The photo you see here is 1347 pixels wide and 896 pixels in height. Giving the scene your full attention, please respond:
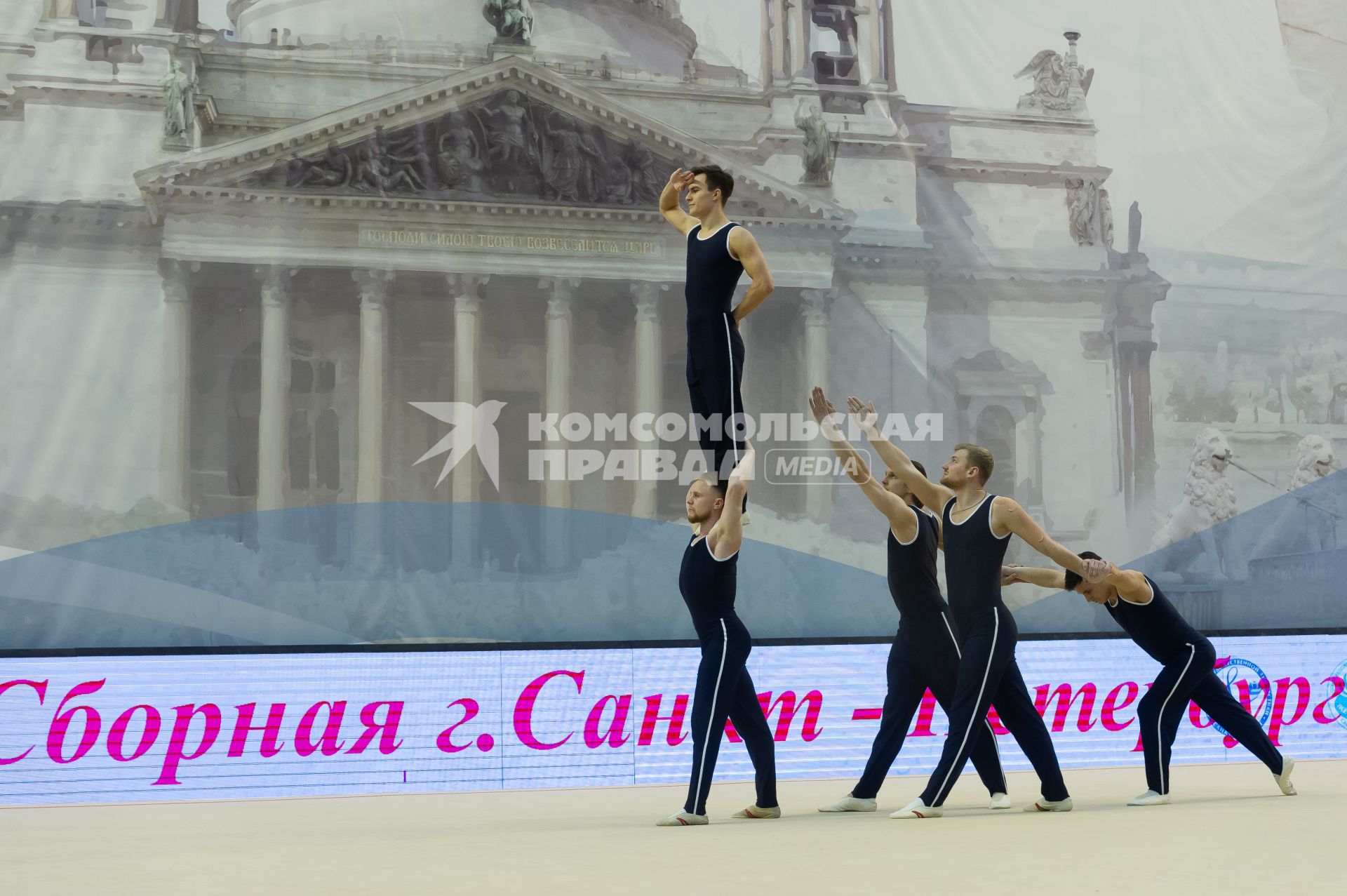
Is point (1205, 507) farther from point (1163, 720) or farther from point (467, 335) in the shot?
point (1163, 720)

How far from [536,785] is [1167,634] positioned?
4028 mm

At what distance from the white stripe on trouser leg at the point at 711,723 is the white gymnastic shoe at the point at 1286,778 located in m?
2.92

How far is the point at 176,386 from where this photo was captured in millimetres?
13430

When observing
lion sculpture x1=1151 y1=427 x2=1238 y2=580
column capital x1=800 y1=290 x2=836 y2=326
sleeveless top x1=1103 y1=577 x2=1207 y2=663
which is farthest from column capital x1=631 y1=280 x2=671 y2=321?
sleeveless top x1=1103 y1=577 x2=1207 y2=663

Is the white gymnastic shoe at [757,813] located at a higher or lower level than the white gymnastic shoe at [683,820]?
lower

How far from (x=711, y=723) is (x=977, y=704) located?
3.62ft

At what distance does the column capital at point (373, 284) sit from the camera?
1394 cm

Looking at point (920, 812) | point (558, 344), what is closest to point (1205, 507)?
point (558, 344)

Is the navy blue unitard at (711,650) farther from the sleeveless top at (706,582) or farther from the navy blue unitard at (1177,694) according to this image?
the navy blue unitard at (1177,694)

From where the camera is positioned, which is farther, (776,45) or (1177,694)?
(776,45)

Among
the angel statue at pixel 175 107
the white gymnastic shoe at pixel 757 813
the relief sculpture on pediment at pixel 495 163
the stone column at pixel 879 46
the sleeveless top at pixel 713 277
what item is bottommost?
the white gymnastic shoe at pixel 757 813

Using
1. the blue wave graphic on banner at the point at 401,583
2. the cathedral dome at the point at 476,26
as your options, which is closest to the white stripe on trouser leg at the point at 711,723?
the blue wave graphic on banner at the point at 401,583

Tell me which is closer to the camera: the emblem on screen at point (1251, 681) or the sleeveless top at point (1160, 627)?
the sleeveless top at point (1160, 627)

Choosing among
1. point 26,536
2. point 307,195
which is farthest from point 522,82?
point 26,536
